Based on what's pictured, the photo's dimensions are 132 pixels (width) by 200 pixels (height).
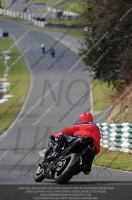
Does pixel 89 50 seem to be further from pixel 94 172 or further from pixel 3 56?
pixel 3 56

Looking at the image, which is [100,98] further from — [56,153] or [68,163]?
[68,163]

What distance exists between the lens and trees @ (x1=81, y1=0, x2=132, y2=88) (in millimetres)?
28572

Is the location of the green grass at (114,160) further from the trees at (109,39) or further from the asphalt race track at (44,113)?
the trees at (109,39)

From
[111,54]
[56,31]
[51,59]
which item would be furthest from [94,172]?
[56,31]

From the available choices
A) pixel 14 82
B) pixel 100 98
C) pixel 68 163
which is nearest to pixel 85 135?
pixel 68 163

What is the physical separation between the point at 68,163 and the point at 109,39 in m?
19.3

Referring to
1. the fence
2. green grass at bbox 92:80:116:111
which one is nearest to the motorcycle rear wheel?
green grass at bbox 92:80:116:111

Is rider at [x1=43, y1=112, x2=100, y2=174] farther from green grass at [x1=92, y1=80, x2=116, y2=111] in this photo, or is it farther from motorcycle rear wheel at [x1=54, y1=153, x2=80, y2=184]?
green grass at [x1=92, y1=80, x2=116, y2=111]

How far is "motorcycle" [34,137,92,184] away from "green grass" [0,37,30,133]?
2519cm

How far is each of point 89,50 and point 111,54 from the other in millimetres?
2346

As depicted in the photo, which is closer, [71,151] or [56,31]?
[71,151]

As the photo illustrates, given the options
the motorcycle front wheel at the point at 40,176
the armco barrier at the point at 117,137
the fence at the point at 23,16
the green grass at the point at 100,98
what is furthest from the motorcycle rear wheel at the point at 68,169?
the fence at the point at 23,16

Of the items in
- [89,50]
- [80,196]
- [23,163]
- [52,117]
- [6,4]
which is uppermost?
[80,196]

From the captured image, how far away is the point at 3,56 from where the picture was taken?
7100 centimetres
